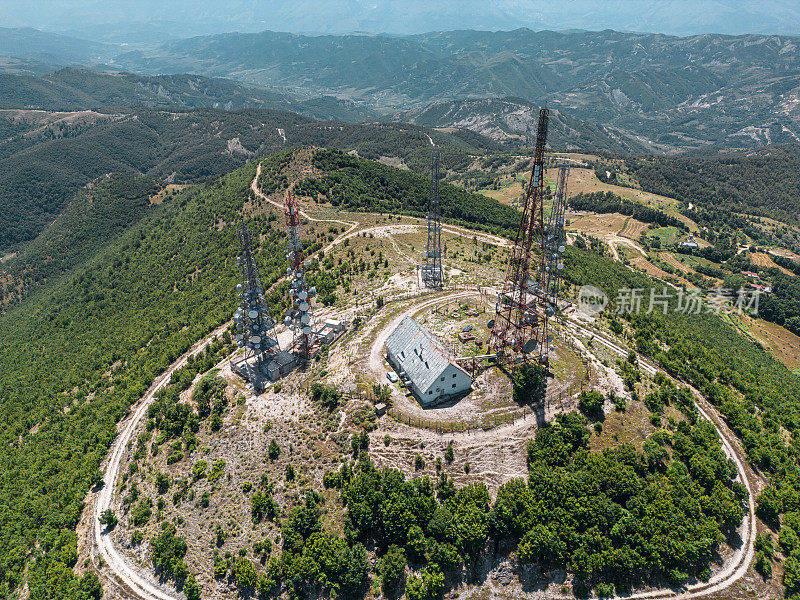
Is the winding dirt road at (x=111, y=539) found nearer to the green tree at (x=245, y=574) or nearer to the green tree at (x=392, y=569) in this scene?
the green tree at (x=245, y=574)

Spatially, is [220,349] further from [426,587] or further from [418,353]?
[426,587]

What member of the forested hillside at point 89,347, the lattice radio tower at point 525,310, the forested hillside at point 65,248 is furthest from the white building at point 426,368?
the forested hillside at point 65,248

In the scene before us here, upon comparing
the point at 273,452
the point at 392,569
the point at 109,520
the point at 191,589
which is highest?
→ the point at 273,452

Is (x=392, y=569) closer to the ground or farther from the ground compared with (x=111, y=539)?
farther from the ground

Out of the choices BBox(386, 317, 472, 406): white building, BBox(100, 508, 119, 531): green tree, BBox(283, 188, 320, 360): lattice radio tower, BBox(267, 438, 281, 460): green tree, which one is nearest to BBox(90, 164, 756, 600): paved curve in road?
BBox(100, 508, 119, 531): green tree

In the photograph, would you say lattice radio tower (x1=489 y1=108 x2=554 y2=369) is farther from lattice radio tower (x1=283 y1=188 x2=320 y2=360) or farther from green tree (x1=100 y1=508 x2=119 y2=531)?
green tree (x1=100 y1=508 x2=119 y2=531)

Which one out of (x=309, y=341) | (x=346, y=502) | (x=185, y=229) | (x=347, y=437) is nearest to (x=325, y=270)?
(x=309, y=341)

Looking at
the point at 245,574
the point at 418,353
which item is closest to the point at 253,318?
the point at 418,353
